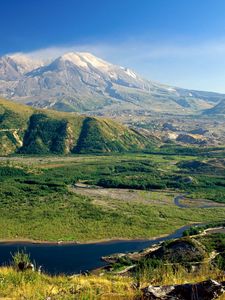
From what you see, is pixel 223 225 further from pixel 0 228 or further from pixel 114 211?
pixel 0 228

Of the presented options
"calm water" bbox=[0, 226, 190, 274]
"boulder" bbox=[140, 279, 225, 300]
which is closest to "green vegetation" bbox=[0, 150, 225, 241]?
"calm water" bbox=[0, 226, 190, 274]

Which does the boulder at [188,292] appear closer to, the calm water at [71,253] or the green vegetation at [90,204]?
the calm water at [71,253]

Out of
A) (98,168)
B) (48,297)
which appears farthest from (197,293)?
(98,168)

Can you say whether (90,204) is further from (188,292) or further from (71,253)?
(188,292)

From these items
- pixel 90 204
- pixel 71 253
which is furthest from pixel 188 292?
pixel 90 204

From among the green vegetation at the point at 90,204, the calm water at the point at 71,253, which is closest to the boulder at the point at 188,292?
the calm water at the point at 71,253

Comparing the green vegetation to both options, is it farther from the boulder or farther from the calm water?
the boulder

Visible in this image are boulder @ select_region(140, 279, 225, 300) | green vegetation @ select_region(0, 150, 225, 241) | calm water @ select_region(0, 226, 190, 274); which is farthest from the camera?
green vegetation @ select_region(0, 150, 225, 241)

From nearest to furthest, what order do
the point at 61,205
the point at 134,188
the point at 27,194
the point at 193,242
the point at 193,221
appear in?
the point at 193,242
the point at 193,221
the point at 61,205
the point at 27,194
the point at 134,188
